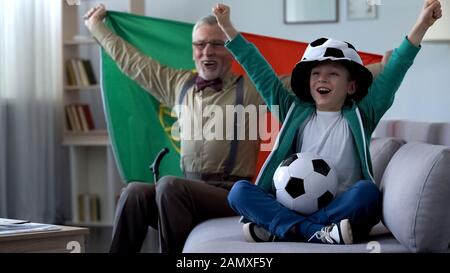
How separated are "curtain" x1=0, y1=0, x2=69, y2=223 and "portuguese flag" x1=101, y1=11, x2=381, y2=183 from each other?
1.44 metres

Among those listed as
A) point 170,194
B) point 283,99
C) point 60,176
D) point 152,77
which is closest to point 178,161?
point 152,77

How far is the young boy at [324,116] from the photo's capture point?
1.97 meters

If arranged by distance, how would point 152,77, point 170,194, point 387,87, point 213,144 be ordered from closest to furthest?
1. point 387,87
2. point 170,194
3. point 213,144
4. point 152,77

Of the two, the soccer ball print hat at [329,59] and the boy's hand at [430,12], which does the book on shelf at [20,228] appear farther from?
the boy's hand at [430,12]

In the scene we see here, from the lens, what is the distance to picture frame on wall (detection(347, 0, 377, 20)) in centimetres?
478

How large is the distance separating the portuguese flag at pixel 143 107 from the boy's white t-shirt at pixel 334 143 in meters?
1.10

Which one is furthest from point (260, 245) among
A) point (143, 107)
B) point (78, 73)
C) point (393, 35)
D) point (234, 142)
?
Answer: point (78, 73)

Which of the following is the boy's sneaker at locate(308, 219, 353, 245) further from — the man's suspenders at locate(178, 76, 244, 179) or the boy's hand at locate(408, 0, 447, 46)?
the man's suspenders at locate(178, 76, 244, 179)

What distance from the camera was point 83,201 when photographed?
16.7 ft

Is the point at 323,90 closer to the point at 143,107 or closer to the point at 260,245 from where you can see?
the point at 260,245

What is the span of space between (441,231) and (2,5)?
3.50 meters

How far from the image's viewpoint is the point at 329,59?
2.14 meters

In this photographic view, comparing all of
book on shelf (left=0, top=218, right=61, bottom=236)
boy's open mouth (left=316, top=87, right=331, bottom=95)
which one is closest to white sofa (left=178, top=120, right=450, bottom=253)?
boy's open mouth (left=316, top=87, right=331, bottom=95)
